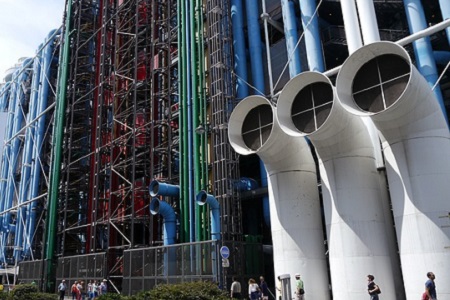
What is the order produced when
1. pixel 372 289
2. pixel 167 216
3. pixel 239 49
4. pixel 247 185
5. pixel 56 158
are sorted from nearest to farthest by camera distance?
pixel 372 289
pixel 167 216
pixel 247 185
pixel 239 49
pixel 56 158

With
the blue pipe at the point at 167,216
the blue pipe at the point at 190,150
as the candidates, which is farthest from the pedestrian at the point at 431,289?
the blue pipe at the point at 167,216

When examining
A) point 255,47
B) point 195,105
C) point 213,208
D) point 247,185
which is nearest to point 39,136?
point 195,105

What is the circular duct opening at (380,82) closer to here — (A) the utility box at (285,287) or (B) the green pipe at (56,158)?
(A) the utility box at (285,287)

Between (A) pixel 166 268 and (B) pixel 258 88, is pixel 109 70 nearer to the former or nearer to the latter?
(B) pixel 258 88

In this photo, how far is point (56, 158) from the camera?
3650cm

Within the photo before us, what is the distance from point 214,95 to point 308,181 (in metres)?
9.11

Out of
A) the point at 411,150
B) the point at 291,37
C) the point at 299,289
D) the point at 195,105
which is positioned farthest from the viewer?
the point at 195,105

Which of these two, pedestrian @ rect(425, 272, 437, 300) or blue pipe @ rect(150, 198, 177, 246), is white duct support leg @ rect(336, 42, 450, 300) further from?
blue pipe @ rect(150, 198, 177, 246)

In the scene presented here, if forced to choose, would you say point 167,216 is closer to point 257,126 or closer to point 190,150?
point 190,150

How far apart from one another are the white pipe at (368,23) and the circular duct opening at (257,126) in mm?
5171

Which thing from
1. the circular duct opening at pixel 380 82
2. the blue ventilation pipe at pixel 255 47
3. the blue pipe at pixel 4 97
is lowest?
the circular duct opening at pixel 380 82

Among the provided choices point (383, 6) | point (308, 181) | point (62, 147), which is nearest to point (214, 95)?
point (308, 181)

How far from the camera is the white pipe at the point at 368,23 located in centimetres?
1814

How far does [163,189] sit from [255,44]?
10.8m
